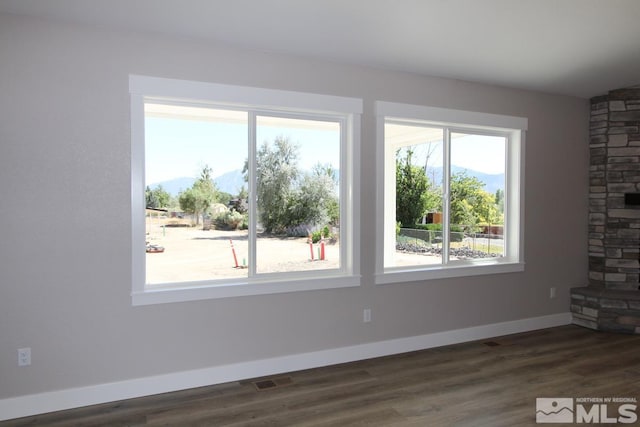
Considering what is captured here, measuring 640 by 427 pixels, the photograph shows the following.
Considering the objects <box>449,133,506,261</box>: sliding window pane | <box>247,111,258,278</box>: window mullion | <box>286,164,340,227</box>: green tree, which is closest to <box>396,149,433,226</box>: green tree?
<box>449,133,506,261</box>: sliding window pane

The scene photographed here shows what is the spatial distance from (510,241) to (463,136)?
135 centimetres

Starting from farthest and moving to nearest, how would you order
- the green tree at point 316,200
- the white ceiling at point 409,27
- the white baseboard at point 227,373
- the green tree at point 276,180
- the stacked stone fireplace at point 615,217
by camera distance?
the stacked stone fireplace at point 615,217 → the green tree at point 316,200 → the green tree at point 276,180 → the white baseboard at point 227,373 → the white ceiling at point 409,27

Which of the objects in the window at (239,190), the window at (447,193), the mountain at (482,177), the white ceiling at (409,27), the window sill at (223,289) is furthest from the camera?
the mountain at (482,177)

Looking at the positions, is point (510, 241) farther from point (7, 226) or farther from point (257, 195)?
point (7, 226)

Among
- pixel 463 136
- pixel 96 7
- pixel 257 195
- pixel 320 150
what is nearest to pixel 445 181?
pixel 463 136

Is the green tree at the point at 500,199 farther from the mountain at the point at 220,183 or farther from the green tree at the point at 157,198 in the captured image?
the green tree at the point at 157,198

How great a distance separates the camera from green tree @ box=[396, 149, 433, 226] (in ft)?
15.2

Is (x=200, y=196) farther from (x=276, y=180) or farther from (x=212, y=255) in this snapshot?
(x=276, y=180)

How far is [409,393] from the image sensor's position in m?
3.50

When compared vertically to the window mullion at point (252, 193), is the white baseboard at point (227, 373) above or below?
below

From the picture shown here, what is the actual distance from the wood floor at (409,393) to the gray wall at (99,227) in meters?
0.27

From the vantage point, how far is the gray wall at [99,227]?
309 centimetres

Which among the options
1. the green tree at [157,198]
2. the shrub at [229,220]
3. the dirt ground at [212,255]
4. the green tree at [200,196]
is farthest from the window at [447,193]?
the green tree at [157,198]

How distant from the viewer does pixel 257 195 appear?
13.0 ft
